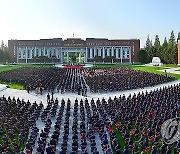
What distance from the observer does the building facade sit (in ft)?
287

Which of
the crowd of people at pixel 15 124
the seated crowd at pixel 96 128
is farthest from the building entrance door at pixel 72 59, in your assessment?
the seated crowd at pixel 96 128

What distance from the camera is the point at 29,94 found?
102ft

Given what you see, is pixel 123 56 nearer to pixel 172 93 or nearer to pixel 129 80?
pixel 129 80

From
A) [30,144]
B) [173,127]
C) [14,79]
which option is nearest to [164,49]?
[14,79]

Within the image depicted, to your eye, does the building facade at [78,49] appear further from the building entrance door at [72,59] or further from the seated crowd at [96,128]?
the seated crowd at [96,128]

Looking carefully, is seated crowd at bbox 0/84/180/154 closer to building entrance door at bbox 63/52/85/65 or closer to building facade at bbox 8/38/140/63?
building entrance door at bbox 63/52/85/65

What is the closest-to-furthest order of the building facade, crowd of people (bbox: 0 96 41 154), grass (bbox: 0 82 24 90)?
crowd of people (bbox: 0 96 41 154) → grass (bbox: 0 82 24 90) → the building facade

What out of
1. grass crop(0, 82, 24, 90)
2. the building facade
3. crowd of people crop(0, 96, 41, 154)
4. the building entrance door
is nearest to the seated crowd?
crowd of people crop(0, 96, 41, 154)

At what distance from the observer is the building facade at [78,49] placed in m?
87.4

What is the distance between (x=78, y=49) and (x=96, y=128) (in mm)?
73060

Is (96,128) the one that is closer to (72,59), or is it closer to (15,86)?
(15,86)

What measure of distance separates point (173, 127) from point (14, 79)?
2910 centimetres

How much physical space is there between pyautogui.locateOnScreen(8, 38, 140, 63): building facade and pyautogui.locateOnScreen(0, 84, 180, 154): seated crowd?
63.3 metres

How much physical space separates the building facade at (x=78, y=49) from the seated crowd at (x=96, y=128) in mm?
63338
